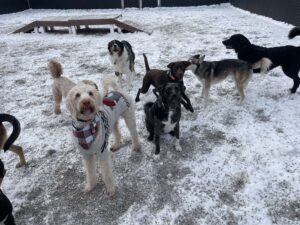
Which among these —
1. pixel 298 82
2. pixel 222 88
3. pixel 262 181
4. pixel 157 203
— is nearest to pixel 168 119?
pixel 157 203

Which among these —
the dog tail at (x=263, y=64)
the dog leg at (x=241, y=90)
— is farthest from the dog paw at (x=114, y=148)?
the dog tail at (x=263, y=64)

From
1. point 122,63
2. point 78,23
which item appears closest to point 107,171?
point 122,63

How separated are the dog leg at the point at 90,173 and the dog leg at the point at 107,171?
17cm

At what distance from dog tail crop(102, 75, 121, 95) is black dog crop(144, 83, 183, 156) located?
73 centimetres

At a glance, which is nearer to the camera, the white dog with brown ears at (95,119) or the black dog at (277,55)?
the white dog with brown ears at (95,119)

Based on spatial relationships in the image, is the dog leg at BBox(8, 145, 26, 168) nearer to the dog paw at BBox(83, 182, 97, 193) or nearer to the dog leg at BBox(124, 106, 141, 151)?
the dog paw at BBox(83, 182, 97, 193)

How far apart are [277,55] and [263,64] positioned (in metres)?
0.42

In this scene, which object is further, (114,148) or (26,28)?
(26,28)

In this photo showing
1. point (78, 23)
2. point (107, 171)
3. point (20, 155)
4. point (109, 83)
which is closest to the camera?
point (107, 171)

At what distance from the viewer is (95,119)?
134 inches

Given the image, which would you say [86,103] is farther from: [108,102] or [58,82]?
[58,82]

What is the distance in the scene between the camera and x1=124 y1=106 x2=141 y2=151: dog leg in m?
4.40

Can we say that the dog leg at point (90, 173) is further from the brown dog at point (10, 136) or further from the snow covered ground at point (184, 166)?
the brown dog at point (10, 136)

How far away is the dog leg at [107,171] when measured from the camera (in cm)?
366
